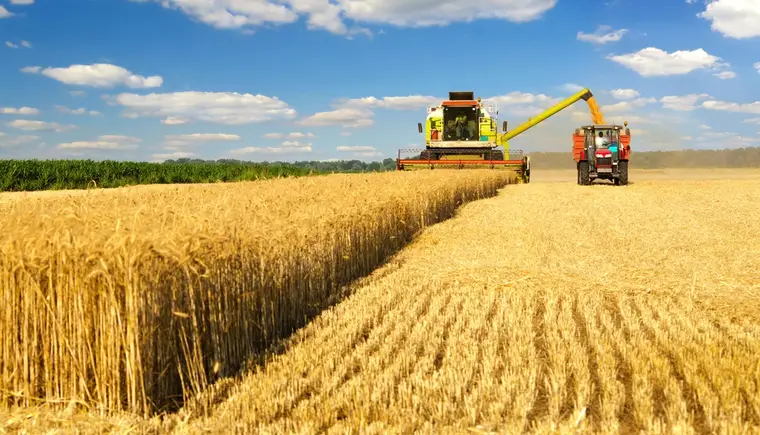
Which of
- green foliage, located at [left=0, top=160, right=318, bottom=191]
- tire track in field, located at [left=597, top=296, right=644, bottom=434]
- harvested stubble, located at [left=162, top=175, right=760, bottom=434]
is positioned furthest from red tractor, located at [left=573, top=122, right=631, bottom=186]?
tire track in field, located at [left=597, top=296, right=644, bottom=434]

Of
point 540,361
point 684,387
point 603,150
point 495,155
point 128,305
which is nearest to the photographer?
point 128,305

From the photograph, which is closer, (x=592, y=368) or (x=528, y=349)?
(x=592, y=368)

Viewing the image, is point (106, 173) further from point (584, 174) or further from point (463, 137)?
point (584, 174)

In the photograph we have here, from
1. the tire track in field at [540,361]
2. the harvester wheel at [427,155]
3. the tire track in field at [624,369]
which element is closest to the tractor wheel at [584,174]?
the harvester wheel at [427,155]

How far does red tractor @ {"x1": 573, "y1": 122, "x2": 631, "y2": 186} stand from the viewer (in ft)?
66.9

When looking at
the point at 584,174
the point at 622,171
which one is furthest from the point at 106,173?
the point at 622,171

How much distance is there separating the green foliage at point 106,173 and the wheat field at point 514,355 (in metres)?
14.5

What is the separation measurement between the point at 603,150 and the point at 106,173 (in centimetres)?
2117

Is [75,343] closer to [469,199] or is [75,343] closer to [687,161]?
[469,199]

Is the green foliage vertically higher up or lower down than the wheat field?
higher up

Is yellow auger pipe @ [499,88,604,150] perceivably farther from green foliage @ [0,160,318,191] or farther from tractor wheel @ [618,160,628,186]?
green foliage @ [0,160,318,191]

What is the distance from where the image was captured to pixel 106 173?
28156mm

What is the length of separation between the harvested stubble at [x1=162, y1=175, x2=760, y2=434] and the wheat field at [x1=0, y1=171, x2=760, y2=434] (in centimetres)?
2

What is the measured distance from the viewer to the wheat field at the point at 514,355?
404 centimetres
